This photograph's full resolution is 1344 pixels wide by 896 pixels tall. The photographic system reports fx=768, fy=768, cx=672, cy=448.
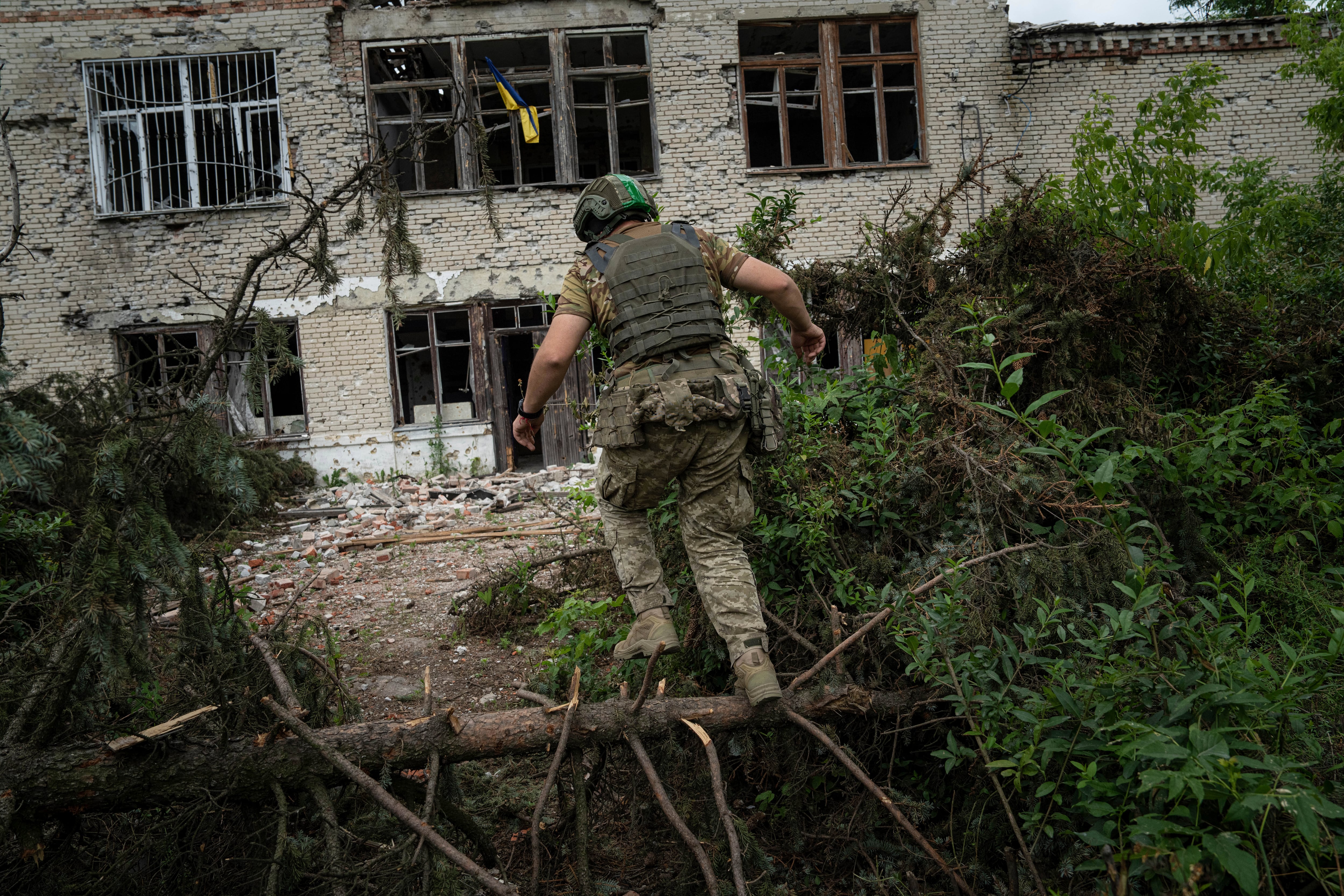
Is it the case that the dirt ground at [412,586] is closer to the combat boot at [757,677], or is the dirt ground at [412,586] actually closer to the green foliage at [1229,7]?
the combat boot at [757,677]

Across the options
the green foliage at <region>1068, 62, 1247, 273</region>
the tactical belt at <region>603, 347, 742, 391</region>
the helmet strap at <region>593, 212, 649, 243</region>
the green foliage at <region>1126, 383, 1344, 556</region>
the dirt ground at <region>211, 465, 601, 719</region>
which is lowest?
the dirt ground at <region>211, 465, 601, 719</region>

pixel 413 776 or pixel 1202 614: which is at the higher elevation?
pixel 1202 614

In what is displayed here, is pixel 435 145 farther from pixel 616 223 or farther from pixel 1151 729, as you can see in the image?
pixel 1151 729

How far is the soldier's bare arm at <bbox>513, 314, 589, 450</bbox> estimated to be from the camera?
2719 mm

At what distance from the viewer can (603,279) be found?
2.80 m

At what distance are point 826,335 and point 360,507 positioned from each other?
7.56m

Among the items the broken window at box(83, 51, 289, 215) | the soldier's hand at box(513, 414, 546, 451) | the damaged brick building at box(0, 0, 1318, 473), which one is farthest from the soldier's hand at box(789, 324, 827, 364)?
the broken window at box(83, 51, 289, 215)

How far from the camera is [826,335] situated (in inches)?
156

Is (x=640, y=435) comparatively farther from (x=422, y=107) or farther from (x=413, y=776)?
(x=422, y=107)

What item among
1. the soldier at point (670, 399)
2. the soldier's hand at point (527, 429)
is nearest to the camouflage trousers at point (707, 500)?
the soldier at point (670, 399)

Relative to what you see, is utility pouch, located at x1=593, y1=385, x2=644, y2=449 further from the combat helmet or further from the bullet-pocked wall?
the bullet-pocked wall

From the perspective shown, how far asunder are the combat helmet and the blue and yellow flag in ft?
26.6

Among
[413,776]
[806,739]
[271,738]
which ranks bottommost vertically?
[413,776]

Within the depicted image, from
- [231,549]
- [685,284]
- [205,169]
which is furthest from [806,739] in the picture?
[205,169]
